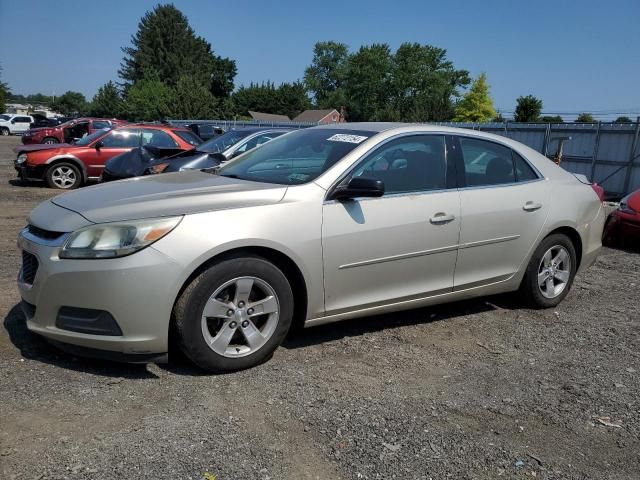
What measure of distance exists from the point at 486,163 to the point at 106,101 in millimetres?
83319

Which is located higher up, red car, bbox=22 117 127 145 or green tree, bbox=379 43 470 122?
green tree, bbox=379 43 470 122

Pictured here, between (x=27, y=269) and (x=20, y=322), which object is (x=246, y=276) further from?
(x=20, y=322)

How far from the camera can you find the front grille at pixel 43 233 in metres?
3.39

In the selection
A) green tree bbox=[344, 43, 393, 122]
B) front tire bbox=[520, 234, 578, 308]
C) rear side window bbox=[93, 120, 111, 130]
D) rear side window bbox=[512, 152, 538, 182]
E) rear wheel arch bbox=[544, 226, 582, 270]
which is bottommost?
front tire bbox=[520, 234, 578, 308]

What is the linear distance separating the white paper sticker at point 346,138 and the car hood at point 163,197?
2.47ft

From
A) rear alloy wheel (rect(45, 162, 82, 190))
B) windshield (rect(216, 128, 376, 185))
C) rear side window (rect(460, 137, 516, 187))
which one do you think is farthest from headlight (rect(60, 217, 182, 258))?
rear alloy wheel (rect(45, 162, 82, 190))

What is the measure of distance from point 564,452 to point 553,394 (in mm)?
691

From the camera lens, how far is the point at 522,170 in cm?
499

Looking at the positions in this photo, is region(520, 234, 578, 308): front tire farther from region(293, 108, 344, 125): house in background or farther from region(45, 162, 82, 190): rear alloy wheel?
region(293, 108, 344, 125): house in background

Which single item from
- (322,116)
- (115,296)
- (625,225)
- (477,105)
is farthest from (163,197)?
(322,116)

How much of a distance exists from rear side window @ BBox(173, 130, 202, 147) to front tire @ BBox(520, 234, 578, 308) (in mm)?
9670

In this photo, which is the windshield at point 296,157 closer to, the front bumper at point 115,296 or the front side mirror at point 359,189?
the front side mirror at point 359,189

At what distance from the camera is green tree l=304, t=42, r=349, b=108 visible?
393ft

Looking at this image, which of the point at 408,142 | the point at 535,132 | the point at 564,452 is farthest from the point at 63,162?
the point at 535,132
